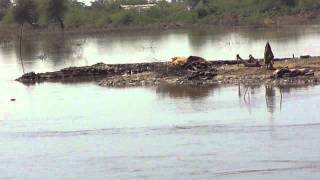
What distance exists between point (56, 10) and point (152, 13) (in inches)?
585

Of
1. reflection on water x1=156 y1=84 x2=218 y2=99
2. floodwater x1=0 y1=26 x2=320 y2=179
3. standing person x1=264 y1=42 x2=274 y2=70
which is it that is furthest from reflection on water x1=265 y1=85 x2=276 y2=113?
standing person x1=264 y1=42 x2=274 y2=70

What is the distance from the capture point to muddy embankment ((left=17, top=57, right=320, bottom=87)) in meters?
23.6

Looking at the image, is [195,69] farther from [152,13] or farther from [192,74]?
[152,13]

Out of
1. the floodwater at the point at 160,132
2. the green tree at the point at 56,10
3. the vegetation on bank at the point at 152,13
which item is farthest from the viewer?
the green tree at the point at 56,10

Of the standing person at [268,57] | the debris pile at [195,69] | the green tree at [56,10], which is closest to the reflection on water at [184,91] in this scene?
the debris pile at [195,69]

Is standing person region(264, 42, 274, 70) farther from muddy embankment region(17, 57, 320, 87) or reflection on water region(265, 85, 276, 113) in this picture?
reflection on water region(265, 85, 276, 113)

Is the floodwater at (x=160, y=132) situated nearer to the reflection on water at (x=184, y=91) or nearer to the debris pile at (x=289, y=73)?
the reflection on water at (x=184, y=91)

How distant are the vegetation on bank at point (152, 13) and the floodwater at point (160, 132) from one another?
6147 cm

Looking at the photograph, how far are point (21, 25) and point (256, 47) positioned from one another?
→ 47.5 metres

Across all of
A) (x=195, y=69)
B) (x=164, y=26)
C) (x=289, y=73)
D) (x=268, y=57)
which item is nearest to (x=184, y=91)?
(x=195, y=69)

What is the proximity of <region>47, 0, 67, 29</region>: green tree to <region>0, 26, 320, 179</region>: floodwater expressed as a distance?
62.6 m

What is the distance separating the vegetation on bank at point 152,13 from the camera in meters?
86.2

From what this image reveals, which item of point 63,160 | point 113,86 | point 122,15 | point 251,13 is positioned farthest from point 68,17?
point 63,160

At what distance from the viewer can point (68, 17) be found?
9556cm
